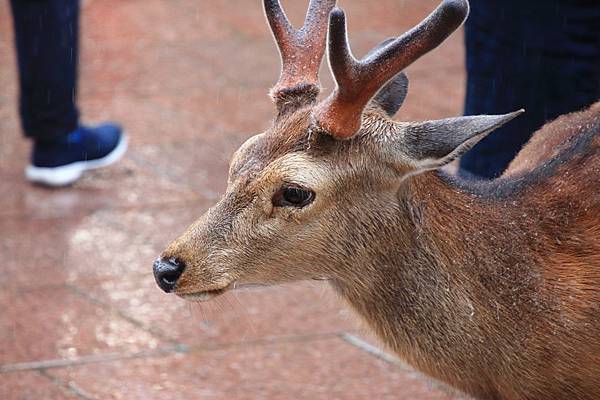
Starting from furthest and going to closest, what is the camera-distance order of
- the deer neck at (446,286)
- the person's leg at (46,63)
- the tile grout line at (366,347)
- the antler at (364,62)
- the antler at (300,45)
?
the person's leg at (46,63), the tile grout line at (366,347), the antler at (300,45), the deer neck at (446,286), the antler at (364,62)

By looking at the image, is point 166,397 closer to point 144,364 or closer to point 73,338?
point 144,364

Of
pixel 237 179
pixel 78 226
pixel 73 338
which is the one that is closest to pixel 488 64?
pixel 237 179

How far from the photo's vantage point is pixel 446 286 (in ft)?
12.8

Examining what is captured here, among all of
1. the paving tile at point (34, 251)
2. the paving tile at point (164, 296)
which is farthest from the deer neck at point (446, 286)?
the paving tile at point (34, 251)

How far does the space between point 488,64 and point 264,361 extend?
1.57m

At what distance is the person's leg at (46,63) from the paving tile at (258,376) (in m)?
2.33

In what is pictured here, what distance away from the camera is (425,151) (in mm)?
3717

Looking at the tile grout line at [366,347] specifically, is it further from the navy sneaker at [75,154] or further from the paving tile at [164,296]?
the navy sneaker at [75,154]

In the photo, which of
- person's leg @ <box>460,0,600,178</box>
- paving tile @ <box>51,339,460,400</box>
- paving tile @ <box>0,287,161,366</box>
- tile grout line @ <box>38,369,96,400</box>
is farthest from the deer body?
paving tile @ <box>0,287,161,366</box>

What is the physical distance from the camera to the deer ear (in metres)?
3.62

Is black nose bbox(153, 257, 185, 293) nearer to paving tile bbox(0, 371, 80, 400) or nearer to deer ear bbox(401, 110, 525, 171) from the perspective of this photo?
deer ear bbox(401, 110, 525, 171)

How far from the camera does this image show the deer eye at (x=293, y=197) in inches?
149

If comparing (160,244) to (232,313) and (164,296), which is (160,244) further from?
(232,313)

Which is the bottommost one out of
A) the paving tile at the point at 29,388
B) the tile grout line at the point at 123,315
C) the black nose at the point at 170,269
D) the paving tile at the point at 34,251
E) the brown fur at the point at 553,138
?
the paving tile at the point at 34,251
